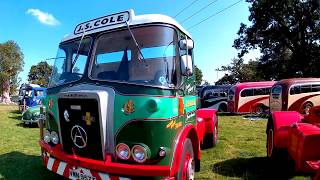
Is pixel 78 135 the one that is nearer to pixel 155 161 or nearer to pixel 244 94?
pixel 155 161

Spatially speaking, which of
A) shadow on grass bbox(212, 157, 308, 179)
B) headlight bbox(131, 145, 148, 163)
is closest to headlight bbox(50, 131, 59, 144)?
headlight bbox(131, 145, 148, 163)

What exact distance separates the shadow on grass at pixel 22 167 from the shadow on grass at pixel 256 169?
3.53m

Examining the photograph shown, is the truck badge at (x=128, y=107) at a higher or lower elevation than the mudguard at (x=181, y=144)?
higher

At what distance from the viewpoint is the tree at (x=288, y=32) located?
37.0m

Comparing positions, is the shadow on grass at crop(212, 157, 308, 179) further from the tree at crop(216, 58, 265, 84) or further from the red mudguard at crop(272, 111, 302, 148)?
the tree at crop(216, 58, 265, 84)

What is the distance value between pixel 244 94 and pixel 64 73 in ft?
74.4

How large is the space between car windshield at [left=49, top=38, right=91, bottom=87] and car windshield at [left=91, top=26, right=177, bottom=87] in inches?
11.4

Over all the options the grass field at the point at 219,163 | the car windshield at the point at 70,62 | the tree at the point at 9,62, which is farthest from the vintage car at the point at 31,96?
the tree at the point at 9,62

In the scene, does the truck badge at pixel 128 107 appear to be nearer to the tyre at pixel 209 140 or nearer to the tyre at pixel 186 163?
the tyre at pixel 186 163

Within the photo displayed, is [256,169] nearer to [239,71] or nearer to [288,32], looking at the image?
[288,32]

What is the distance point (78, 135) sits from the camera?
5.31 metres

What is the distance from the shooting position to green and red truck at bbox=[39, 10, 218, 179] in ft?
15.7

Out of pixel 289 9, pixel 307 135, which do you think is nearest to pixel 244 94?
pixel 289 9

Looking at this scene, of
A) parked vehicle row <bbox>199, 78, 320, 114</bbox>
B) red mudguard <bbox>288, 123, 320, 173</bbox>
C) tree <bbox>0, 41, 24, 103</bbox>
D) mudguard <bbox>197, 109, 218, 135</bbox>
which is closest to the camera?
red mudguard <bbox>288, 123, 320, 173</bbox>
